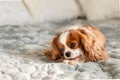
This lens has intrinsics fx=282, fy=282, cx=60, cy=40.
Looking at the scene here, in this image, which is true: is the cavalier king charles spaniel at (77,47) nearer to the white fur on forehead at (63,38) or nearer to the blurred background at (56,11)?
the white fur on forehead at (63,38)

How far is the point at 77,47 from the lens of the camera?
1.22 metres

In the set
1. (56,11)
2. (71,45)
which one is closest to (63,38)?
(71,45)

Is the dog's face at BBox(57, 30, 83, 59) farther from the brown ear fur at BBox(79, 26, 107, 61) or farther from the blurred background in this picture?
the blurred background

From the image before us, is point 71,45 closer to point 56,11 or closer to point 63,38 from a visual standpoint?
point 63,38

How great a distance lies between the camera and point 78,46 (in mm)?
1228

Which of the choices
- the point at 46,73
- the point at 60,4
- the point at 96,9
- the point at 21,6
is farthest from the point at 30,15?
the point at 46,73

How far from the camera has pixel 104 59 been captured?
1.25 metres

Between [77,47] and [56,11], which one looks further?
[56,11]

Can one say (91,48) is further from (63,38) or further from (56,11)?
(56,11)

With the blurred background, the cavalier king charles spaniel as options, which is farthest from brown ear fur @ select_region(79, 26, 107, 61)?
the blurred background

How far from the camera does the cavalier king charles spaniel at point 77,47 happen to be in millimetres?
1221

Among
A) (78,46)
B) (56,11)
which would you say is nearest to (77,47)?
(78,46)

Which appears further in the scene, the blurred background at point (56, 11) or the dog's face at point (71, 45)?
the blurred background at point (56, 11)

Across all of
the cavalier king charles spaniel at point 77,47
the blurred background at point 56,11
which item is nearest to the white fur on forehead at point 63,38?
the cavalier king charles spaniel at point 77,47
